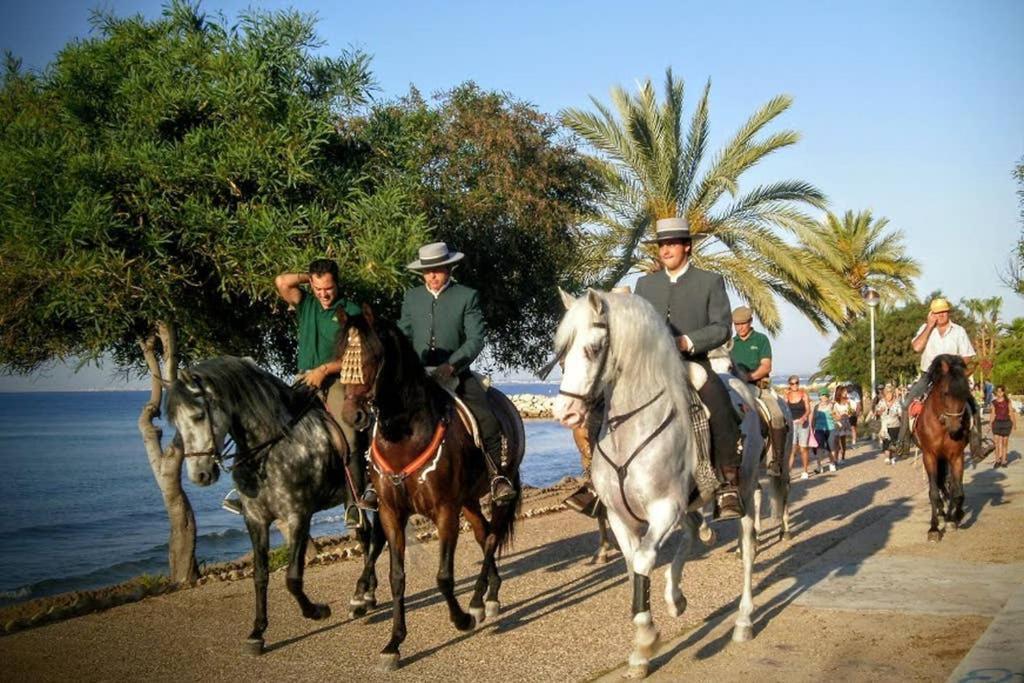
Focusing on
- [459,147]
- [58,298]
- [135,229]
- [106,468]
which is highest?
[459,147]

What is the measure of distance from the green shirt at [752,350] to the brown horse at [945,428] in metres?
2.37

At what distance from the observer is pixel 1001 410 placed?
23.6 m

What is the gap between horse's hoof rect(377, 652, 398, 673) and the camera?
24.5ft

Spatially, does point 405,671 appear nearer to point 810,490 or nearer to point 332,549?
point 332,549

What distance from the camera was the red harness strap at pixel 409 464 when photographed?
8023 millimetres

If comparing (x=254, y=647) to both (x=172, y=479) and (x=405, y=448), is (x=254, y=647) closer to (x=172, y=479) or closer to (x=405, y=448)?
(x=405, y=448)

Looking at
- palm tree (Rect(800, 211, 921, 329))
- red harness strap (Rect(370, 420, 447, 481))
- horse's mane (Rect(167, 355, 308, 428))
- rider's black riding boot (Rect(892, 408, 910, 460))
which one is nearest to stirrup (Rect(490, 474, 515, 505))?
red harness strap (Rect(370, 420, 447, 481))

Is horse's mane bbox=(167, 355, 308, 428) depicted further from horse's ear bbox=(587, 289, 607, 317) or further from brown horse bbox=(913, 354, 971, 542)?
brown horse bbox=(913, 354, 971, 542)

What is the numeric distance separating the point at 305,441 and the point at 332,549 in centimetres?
663

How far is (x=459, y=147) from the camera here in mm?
19062

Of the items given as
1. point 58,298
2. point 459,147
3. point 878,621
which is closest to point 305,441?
point 58,298

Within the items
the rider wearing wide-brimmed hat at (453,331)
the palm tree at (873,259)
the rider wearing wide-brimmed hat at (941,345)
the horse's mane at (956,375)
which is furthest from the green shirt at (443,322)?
the palm tree at (873,259)

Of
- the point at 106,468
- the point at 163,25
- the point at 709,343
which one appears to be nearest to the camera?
the point at 709,343

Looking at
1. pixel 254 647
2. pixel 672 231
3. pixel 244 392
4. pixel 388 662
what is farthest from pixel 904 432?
pixel 254 647
